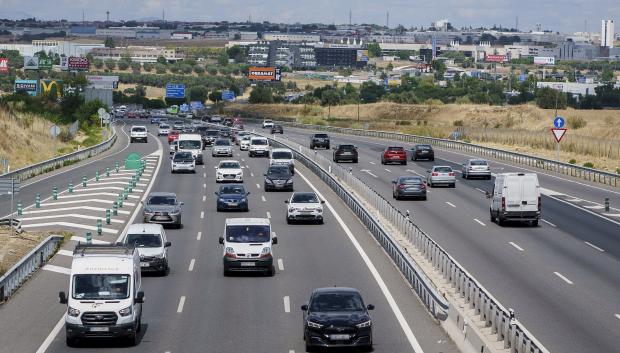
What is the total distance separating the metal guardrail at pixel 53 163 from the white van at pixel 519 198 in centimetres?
2782

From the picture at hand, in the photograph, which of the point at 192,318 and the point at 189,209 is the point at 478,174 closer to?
the point at 189,209

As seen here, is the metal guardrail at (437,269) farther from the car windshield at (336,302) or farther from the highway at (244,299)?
the car windshield at (336,302)

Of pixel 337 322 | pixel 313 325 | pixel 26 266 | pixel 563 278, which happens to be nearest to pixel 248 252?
pixel 26 266

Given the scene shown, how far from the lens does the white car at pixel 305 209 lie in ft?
157

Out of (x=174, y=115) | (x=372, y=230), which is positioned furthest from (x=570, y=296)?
(x=174, y=115)

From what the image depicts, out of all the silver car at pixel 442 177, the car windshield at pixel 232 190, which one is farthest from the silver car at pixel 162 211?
the silver car at pixel 442 177

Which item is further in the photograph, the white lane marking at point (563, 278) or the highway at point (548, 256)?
the white lane marking at point (563, 278)

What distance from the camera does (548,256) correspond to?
38656mm

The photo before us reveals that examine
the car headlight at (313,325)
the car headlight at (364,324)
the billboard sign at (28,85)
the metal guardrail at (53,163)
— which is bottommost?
the metal guardrail at (53,163)

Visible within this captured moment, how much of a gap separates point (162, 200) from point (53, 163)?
35331 mm

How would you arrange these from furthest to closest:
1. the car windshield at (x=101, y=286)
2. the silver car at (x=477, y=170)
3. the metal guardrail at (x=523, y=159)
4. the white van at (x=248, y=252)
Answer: the silver car at (x=477, y=170)
the metal guardrail at (x=523, y=159)
the white van at (x=248, y=252)
the car windshield at (x=101, y=286)

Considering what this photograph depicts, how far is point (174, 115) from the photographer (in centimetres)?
18300

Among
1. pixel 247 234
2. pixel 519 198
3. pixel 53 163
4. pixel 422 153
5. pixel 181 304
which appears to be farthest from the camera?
pixel 422 153

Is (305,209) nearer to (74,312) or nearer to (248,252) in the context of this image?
(248,252)
